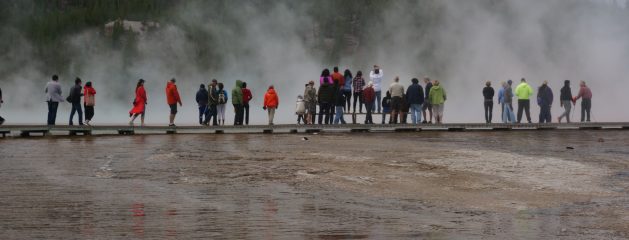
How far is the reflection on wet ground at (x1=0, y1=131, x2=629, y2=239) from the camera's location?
1115 cm

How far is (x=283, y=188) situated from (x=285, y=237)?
4.01m

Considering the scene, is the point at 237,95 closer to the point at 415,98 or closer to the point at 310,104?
the point at 310,104

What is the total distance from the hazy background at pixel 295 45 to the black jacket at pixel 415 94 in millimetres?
24301

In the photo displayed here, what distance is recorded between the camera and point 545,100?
99.1 feet

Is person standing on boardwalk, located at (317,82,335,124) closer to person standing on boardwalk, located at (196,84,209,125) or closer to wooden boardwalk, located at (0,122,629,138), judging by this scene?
wooden boardwalk, located at (0,122,629,138)

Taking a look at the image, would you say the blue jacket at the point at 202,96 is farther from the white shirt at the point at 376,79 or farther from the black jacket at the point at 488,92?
the black jacket at the point at 488,92

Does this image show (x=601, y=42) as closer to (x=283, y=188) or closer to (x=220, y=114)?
(x=220, y=114)

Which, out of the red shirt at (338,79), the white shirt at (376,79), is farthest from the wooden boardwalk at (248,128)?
the white shirt at (376,79)

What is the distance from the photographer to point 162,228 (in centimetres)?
1091

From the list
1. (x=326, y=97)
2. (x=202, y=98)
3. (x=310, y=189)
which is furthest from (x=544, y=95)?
(x=310, y=189)

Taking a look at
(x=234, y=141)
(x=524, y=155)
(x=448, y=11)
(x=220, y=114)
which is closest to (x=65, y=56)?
(x=448, y=11)

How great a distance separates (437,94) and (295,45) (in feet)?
106

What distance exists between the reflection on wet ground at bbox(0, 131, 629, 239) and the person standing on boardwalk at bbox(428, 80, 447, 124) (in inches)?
203

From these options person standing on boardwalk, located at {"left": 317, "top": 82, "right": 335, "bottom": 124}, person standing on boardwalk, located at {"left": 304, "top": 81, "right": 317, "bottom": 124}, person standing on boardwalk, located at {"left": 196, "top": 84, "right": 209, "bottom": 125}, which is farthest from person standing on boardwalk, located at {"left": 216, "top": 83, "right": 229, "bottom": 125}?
person standing on boardwalk, located at {"left": 317, "top": 82, "right": 335, "bottom": 124}
